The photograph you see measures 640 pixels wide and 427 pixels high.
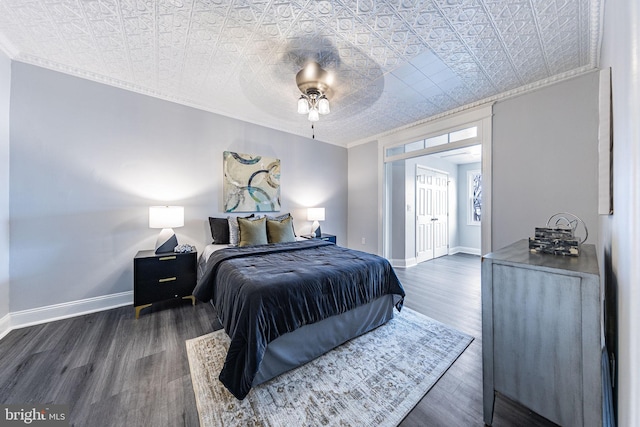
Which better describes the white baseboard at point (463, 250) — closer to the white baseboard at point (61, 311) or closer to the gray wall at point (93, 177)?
the gray wall at point (93, 177)

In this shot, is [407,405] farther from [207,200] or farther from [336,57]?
[207,200]

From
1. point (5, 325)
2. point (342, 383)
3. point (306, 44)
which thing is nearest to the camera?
point (342, 383)

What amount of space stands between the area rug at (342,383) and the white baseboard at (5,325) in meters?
1.76

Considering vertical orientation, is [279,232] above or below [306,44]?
below

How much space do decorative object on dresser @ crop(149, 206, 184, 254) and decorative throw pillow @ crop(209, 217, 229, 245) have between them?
48 centimetres

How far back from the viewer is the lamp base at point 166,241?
2.72m

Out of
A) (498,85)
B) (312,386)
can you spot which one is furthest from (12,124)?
(498,85)

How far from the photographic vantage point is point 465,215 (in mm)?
6098

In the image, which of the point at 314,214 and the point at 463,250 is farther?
the point at 463,250

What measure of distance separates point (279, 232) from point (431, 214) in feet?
12.7

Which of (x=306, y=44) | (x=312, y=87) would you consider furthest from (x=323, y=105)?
(x=306, y=44)

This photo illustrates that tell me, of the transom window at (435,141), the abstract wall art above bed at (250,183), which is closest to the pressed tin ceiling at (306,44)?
the transom window at (435,141)

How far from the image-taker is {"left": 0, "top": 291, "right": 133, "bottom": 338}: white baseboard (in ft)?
7.13

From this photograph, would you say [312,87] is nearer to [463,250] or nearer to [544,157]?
[544,157]
